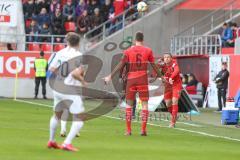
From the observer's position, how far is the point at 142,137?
20188mm

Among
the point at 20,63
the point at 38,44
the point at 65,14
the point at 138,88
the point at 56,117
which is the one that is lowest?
the point at 56,117

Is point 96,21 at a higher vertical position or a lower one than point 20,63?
higher

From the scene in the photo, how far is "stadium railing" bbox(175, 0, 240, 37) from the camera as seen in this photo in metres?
43.2

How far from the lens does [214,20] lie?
4419cm

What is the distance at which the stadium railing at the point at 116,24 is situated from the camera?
42.9m

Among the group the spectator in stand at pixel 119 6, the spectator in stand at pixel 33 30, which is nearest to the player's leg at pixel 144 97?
the spectator in stand at pixel 33 30

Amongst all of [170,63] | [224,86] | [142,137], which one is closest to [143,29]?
[224,86]

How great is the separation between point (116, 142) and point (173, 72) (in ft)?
20.7

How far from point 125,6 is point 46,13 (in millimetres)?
4232

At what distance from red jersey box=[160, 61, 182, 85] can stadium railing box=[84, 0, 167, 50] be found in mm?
17529

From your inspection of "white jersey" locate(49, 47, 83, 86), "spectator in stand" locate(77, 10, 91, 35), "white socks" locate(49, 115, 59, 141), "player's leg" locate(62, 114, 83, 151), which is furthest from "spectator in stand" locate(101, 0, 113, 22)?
"player's leg" locate(62, 114, 83, 151)

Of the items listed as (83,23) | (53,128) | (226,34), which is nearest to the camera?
(53,128)

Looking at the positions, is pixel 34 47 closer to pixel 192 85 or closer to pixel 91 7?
pixel 91 7

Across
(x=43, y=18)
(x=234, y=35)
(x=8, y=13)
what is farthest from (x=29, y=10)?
(x=234, y=35)
